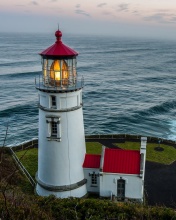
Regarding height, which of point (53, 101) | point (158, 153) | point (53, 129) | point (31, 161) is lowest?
point (31, 161)

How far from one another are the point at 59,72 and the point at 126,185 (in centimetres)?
844

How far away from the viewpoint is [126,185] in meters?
18.3

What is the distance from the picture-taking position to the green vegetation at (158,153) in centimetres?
2461

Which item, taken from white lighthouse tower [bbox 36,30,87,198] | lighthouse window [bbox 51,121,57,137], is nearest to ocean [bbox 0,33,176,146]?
white lighthouse tower [bbox 36,30,87,198]

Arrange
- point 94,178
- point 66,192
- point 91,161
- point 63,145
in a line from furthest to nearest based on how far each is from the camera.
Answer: point 94,178 → point 91,161 → point 66,192 → point 63,145

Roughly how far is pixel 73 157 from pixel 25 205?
6.12 m

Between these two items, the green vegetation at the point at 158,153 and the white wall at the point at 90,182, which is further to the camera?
the green vegetation at the point at 158,153

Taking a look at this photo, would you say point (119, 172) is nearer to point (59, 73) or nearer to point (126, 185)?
point (126, 185)

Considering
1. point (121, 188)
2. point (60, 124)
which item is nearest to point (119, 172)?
point (121, 188)

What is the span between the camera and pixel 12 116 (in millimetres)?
47844

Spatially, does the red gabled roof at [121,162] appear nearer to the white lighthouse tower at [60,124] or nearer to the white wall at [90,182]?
the white wall at [90,182]

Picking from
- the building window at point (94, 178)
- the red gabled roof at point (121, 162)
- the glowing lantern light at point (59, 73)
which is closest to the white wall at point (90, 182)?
the building window at point (94, 178)

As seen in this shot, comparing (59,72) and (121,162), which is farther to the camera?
(121,162)

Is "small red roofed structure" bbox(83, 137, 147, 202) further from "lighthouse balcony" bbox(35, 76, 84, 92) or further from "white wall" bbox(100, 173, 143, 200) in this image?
"lighthouse balcony" bbox(35, 76, 84, 92)
